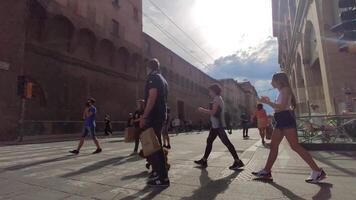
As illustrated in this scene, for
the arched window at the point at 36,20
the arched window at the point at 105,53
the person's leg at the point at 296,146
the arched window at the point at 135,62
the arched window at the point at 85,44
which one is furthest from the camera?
the arched window at the point at 135,62

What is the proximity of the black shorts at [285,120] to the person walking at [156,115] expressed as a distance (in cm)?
178

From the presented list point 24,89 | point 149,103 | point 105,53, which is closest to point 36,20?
point 24,89

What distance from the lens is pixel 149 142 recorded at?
4789 millimetres

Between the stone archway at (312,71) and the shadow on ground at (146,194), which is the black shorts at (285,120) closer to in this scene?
the shadow on ground at (146,194)

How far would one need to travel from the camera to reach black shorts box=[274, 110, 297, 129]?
5.29 metres

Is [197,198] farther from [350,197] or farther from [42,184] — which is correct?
[42,184]

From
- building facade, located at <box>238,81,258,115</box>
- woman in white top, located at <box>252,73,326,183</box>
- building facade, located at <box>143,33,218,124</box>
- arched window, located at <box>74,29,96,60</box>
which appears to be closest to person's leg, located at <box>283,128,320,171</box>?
woman in white top, located at <box>252,73,326,183</box>

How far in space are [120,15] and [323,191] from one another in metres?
34.2

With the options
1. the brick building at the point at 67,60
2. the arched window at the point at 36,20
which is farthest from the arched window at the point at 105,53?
the arched window at the point at 36,20

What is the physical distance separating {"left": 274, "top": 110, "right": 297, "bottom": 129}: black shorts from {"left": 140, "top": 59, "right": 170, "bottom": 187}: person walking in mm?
1784

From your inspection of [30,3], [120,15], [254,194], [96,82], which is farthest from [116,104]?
[254,194]

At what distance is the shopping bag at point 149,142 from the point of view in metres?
4.76

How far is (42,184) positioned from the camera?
4945 millimetres

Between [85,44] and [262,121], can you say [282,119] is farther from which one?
[85,44]
